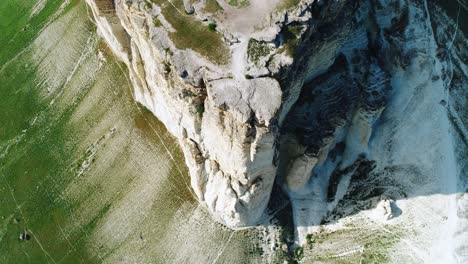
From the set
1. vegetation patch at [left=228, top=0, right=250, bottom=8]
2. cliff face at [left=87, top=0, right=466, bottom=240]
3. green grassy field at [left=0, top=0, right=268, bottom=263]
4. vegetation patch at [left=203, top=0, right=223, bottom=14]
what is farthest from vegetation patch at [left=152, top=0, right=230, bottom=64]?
green grassy field at [left=0, top=0, right=268, bottom=263]

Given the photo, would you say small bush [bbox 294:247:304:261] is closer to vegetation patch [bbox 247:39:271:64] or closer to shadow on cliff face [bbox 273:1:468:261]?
shadow on cliff face [bbox 273:1:468:261]

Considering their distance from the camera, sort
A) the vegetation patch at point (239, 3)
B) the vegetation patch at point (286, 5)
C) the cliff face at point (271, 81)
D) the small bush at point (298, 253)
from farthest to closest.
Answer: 1. the small bush at point (298, 253)
2. the vegetation patch at point (239, 3)
3. the vegetation patch at point (286, 5)
4. the cliff face at point (271, 81)

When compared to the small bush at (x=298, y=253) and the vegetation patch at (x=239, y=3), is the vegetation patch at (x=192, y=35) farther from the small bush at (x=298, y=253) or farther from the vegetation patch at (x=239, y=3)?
the small bush at (x=298, y=253)

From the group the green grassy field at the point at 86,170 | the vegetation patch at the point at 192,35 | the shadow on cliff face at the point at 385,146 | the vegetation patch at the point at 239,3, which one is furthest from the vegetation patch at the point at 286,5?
the green grassy field at the point at 86,170

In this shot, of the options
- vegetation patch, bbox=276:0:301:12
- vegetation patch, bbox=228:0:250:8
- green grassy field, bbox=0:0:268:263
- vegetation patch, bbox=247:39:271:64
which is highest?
vegetation patch, bbox=228:0:250:8

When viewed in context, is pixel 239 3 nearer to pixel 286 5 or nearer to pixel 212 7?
pixel 212 7

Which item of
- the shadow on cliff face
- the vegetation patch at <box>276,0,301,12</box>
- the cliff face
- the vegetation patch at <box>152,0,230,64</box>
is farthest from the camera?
the shadow on cliff face

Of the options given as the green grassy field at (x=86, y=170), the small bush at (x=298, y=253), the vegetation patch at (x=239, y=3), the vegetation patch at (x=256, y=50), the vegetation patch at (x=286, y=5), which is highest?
the vegetation patch at (x=239, y=3)

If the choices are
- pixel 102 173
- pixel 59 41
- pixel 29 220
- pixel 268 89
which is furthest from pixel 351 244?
pixel 59 41
